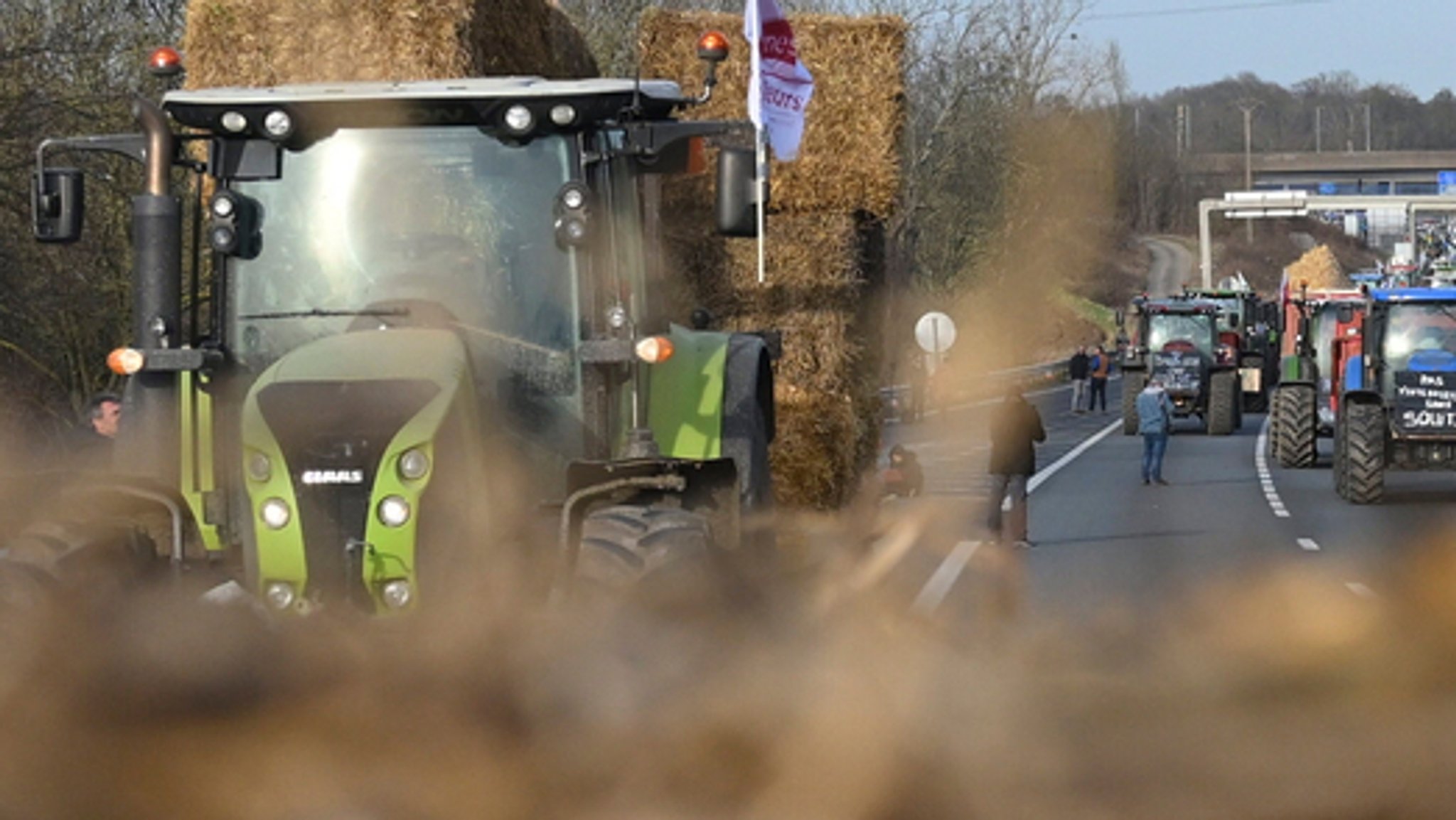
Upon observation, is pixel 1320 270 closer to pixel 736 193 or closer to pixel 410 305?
pixel 736 193

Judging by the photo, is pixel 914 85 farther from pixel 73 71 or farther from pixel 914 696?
pixel 914 696

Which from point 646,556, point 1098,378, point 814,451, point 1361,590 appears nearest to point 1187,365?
point 1098,378

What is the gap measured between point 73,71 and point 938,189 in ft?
112

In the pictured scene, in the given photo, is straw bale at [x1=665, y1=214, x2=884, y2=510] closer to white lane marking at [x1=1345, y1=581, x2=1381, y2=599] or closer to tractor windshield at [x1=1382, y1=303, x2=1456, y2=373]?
white lane marking at [x1=1345, y1=581, x2=1381, y2=599]

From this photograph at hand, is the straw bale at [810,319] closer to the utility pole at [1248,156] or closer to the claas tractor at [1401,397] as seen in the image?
the claas tractor at [1401,397]

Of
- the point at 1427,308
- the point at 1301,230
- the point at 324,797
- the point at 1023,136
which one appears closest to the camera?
the point at 324,797

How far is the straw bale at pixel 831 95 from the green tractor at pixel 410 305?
245 inches

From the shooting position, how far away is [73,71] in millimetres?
20531

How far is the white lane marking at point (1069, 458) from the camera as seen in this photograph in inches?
1268

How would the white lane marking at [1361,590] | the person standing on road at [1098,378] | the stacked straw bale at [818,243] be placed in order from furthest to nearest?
the person standing on road at [1098,378]
the stacked straw bale at [818,243]
the white lane marking at [1361,590]

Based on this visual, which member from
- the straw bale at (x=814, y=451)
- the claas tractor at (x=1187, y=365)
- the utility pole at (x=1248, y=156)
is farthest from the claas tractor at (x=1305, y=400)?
the utility pole at (x=1248, y=156)

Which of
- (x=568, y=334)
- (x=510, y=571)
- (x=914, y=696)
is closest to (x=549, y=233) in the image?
(x=568, y=334)

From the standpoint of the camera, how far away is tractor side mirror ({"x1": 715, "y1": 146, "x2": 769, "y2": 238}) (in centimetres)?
824

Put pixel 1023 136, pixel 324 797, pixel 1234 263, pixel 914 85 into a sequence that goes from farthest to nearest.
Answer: pixel 1234 263 → pixel 1023 136 → pixel 914 85 → pixel 324 797
